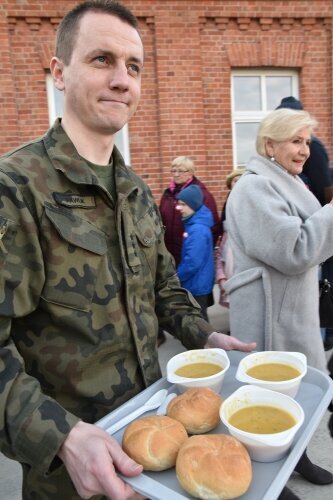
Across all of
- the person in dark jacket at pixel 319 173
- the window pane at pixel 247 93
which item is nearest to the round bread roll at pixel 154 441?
the person in dark jacket at pixel 319 173

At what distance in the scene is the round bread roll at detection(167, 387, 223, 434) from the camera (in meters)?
1.19

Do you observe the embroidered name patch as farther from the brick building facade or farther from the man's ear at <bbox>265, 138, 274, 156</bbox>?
the brick building facade

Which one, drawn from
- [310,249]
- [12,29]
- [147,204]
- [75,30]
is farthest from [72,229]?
[12,29]

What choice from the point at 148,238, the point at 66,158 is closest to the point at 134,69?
the point at 66,158

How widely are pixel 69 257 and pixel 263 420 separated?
724mm

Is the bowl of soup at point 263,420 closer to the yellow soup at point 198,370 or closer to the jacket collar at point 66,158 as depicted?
the yellow soup at point 198,370

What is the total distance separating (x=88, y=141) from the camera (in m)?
1.37

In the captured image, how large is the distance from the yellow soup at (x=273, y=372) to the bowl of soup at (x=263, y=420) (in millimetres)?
153

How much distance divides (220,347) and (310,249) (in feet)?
2.68

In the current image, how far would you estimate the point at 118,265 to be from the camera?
4.47 feet

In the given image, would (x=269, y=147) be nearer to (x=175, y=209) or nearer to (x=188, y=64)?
(x=175, y=209)

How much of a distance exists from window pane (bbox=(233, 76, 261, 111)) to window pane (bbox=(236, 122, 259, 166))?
28 centimetres

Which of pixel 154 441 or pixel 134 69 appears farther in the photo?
pixel 134 69

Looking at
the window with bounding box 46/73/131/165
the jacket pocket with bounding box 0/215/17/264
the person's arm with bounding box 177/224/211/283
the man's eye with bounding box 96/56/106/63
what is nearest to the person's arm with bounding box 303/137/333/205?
the person's arm with bounding box 177/224/211/283
